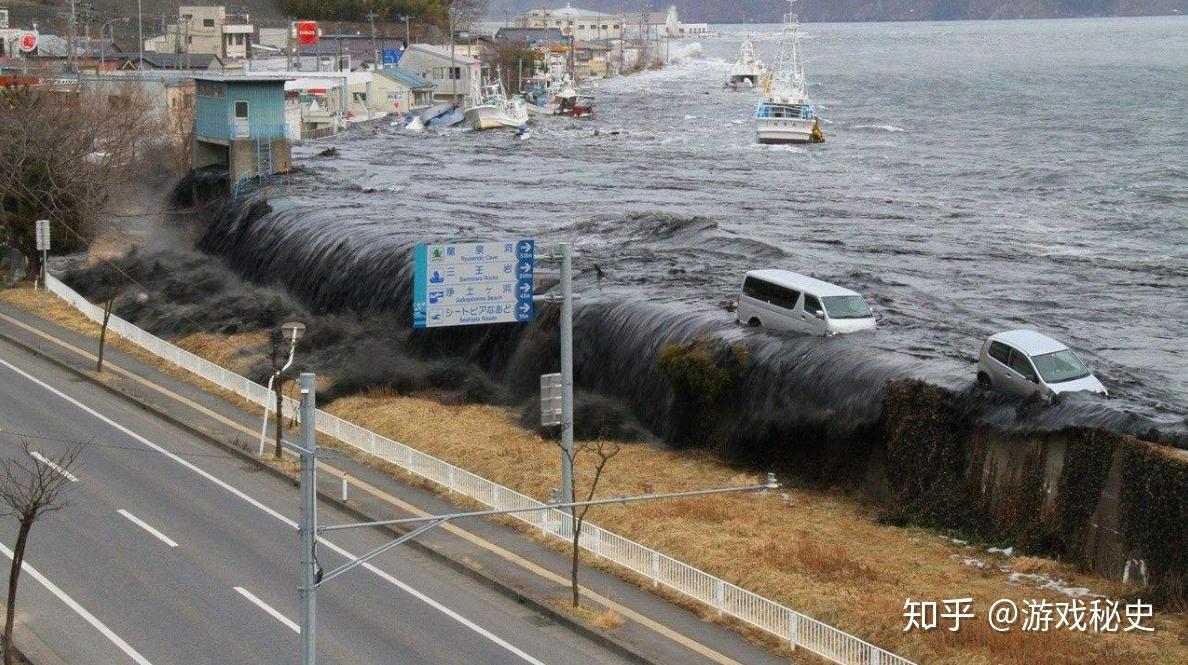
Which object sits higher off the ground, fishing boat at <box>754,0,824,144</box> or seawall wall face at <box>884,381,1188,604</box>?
fishing boat at <box>754,0,824,144</box>

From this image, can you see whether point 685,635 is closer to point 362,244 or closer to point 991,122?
point 362,244

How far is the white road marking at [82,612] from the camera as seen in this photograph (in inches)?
782

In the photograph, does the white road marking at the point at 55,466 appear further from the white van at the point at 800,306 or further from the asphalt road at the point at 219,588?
the white van at the point at 800,306

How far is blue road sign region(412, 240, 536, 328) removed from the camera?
983 inches

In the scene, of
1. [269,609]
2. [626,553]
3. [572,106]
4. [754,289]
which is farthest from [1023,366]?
[572,106]

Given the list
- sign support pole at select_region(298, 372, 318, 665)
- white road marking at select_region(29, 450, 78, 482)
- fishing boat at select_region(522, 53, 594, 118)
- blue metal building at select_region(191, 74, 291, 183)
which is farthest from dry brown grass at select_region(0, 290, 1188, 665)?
fishing boat at select_region(522, 53, 594, 118)

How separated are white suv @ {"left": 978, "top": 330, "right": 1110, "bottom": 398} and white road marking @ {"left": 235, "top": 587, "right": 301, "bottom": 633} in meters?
13.5

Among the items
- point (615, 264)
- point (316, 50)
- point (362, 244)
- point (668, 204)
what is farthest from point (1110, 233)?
point (316, 50)

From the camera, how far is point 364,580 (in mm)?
23000

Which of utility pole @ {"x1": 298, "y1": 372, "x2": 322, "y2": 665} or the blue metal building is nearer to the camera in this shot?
utility pole @ {"x1": 298, "y1": 372, "x2": 322, "y2": 665}

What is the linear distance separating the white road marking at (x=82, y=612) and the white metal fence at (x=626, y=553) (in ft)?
19.5

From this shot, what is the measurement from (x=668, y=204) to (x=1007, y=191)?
19.3 meters

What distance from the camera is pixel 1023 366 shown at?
2631cm

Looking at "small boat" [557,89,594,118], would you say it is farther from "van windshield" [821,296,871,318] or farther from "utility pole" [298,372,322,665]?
"utility pole" [298,372,322,665]
